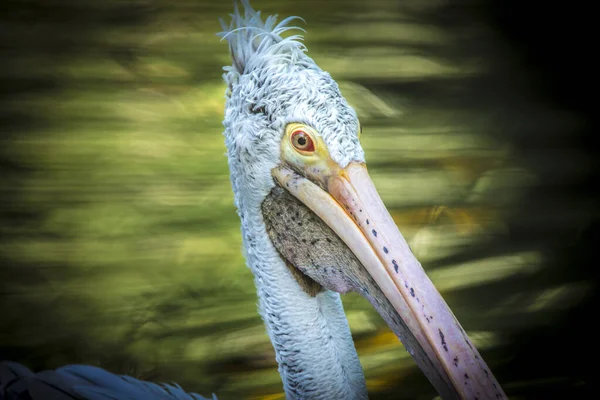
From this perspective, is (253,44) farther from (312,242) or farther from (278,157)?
(312,242)

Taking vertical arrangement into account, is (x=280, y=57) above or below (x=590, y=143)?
below

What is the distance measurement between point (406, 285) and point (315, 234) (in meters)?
0.19

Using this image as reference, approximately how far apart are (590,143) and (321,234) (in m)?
1.08

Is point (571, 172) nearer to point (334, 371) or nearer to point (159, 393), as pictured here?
point (334, 371)

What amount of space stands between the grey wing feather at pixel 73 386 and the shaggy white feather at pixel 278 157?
0.24 meters

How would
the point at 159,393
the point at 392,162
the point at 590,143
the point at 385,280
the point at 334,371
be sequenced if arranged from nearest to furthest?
1. the point at 385,280
2. the point at 334,371
3. the point at 159,393
4. the point at 392,162
5. the point at 590,143

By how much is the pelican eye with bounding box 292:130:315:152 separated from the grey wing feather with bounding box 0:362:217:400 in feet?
1.80

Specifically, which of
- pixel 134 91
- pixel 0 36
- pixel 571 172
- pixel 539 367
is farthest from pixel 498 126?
pixel 0 36

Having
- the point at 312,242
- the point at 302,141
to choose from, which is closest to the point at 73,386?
the point at 312,242

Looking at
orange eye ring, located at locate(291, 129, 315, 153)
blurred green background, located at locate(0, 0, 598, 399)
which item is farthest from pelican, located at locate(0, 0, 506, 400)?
blurred green background, located at locate(0, 0, 598, 399)

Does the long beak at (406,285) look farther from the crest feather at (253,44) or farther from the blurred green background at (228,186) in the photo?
the blurred green background at (228,186)

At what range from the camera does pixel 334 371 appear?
3.32 ft

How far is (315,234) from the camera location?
97cm

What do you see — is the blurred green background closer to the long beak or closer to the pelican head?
the pelican head
